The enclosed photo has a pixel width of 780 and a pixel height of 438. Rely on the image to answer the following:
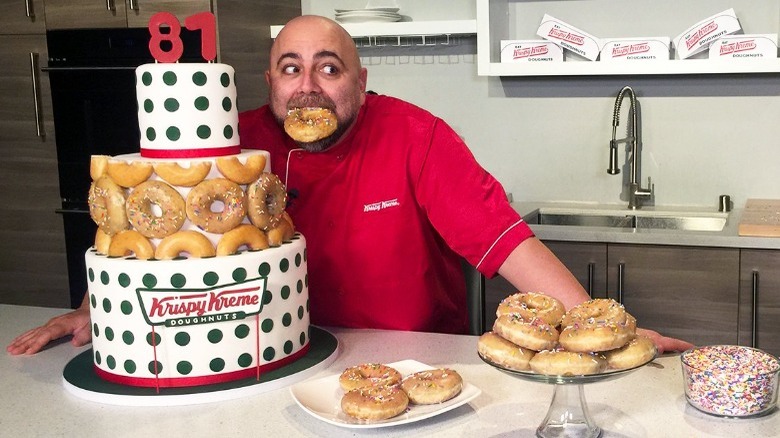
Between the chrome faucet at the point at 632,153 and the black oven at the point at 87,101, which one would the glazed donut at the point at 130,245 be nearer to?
the black oven at the point at 87,101

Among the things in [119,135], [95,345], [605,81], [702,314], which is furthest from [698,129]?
[95,345]

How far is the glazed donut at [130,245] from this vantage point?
4.74ft

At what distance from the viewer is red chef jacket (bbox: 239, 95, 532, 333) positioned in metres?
2.04

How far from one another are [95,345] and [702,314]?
1867mm

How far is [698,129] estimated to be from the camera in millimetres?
3154

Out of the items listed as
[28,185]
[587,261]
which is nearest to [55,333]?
[587,261]

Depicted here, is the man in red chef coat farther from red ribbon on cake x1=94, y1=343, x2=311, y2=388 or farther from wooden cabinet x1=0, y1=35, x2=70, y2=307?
wooden cabinet x1=0, y1=35, x2=70, y2=307

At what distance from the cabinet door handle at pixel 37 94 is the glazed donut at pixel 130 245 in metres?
2.17

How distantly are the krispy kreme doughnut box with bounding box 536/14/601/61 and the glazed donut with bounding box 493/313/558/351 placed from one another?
214 cm

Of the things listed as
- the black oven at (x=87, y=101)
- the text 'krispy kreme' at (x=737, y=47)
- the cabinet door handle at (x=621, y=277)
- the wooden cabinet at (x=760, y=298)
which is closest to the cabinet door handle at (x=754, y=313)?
the wooden cabinet at (x=760, y=298)

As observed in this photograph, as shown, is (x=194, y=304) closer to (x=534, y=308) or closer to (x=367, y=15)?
(x=534, y=308)

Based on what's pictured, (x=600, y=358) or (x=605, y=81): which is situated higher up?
(x=605, y=81)

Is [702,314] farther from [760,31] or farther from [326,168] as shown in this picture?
[326,168]

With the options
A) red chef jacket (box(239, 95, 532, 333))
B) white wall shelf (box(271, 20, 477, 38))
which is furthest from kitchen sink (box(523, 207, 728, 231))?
red chef jacket (box(239, 95, 532, 333))
